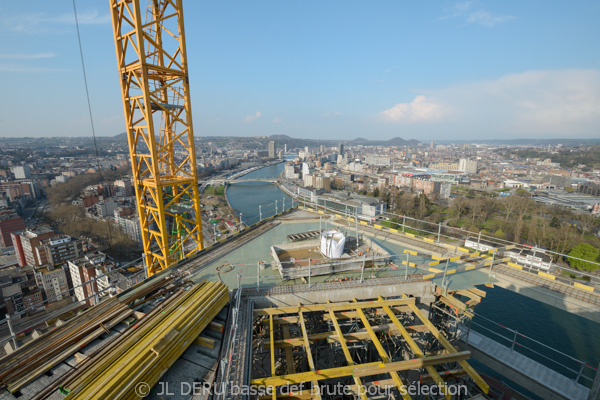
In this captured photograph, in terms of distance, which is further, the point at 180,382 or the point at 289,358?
the point at 289,358

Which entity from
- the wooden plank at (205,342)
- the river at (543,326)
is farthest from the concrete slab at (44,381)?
the river at (543,326)

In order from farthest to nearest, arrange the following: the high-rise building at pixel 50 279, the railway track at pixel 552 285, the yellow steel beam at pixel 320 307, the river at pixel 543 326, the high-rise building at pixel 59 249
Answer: the high-rise building at pixel 59 249 → the high-rise building at pixel 50 279 → the river at pixel 543 326 → the railway track at pixel 552 285 → the yellow steel beam at pixel 320 307

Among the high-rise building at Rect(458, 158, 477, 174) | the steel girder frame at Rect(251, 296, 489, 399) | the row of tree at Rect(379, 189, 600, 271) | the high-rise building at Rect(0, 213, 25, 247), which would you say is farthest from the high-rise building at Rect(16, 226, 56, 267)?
the high-rise building at Rect(458, 158, 477, 174)

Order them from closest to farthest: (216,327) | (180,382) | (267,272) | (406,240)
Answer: (180,382)
(216,327)
(267,272)
(406,240)

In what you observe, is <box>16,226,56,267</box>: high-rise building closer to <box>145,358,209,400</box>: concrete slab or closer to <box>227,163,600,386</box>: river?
<box>227,163,600,386</box>: river

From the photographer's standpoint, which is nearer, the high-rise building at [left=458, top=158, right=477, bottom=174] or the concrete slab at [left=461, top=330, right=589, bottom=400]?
the concrete slab at [left=461, top=330, right=589, bottom=400]

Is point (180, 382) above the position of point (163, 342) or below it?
below

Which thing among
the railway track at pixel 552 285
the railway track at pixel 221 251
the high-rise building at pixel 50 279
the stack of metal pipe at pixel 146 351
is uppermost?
the stack of metal pipe at pixel 146 351

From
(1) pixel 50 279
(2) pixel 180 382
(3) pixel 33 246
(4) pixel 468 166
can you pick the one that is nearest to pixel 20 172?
(3) pixel 33 246

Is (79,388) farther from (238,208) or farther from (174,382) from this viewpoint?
(238,208)

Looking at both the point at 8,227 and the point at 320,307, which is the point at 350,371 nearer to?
the point at 320,307

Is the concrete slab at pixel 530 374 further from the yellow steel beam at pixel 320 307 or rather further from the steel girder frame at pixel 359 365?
the yellow steel beam at pixel 320 307

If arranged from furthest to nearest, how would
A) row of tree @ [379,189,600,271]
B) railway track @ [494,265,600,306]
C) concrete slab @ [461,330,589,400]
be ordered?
row of tree @ [379,189,600,271]
concrete slab @ [461,330,589,400]
railway track @ [494,265,600,306]
